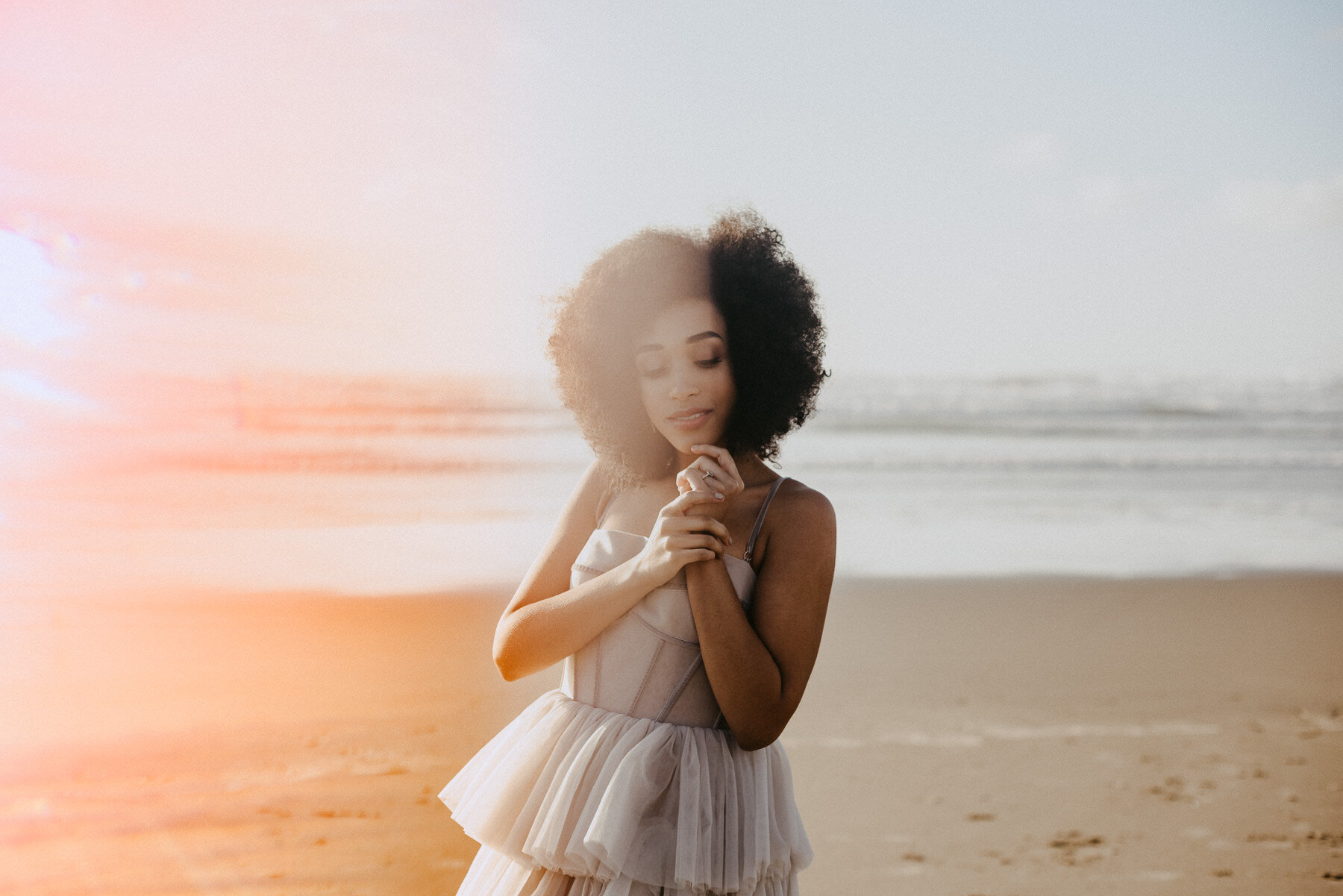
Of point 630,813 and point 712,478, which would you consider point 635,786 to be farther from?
point 712,478

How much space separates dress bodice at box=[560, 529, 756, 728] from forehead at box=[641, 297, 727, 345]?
0.35 metres

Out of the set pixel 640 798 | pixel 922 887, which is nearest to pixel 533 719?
pixel 640 798

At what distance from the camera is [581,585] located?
1.63 m

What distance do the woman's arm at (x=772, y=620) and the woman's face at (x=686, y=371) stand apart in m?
0.20

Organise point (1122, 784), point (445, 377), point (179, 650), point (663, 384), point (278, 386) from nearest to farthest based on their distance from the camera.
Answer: point (663, 384)
point (1122, 784)
point (179, 650)
point (278, 386)
point (445, 377)

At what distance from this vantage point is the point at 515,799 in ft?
5.29

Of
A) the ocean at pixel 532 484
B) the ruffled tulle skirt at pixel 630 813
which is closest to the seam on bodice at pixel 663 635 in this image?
the ruffled tulle skirt at pixel 630 813

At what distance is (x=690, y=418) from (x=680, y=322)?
0.17 m

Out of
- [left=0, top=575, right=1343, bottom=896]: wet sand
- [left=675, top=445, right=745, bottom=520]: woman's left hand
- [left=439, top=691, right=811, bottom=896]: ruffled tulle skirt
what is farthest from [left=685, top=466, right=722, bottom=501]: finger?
[left=0, top=575, right=1343, bottom=896]: wet sand

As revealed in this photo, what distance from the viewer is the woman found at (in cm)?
151

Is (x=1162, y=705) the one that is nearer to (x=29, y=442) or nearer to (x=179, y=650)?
(x=179, y=650)

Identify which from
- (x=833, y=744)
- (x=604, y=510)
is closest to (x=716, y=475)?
(x=604, y=510)

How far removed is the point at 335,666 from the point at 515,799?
456 centimetres

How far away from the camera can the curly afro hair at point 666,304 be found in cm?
173
